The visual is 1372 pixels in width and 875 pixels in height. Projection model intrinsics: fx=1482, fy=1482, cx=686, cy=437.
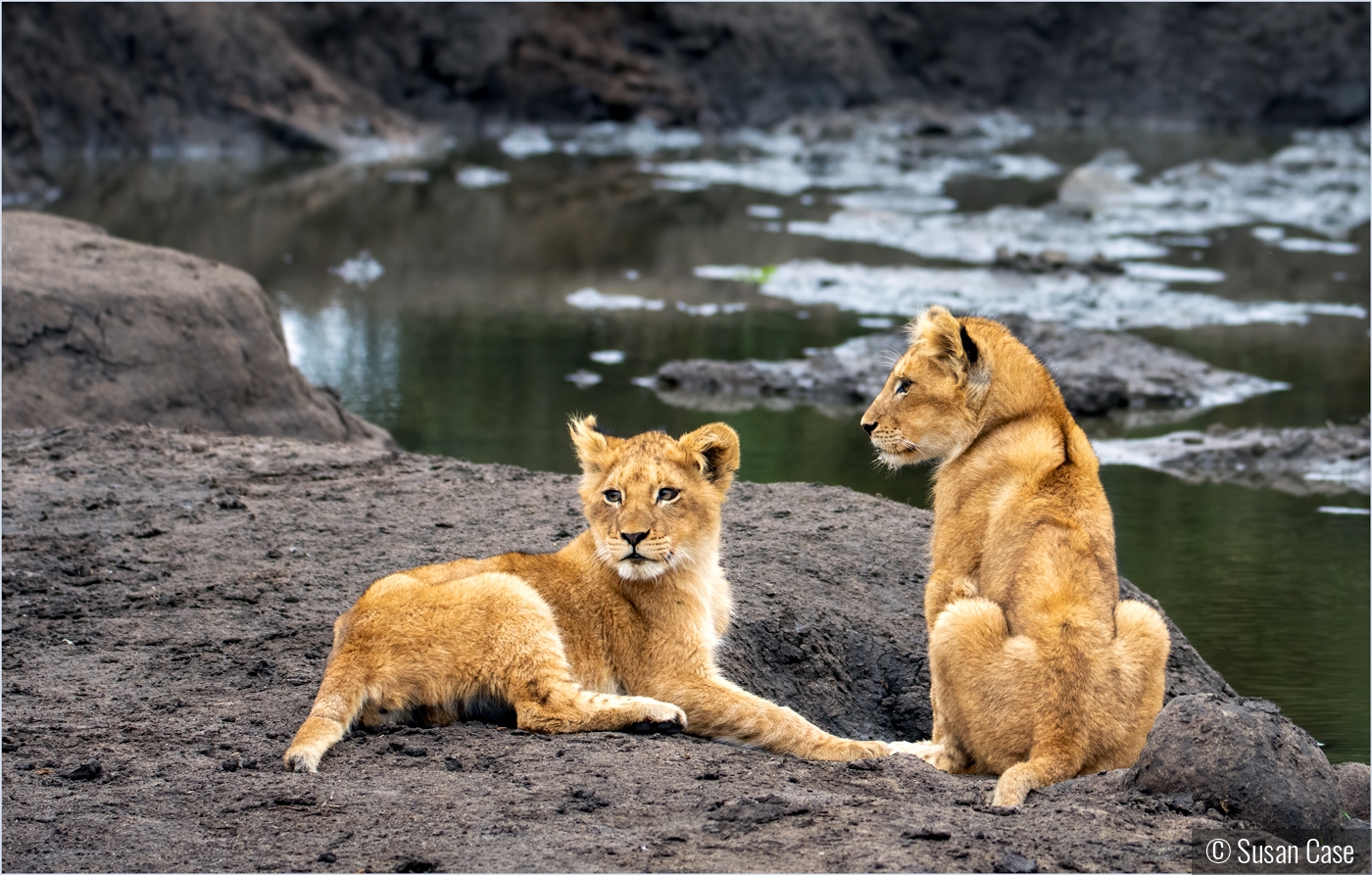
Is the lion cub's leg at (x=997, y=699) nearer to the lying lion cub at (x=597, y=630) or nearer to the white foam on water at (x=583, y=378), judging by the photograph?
the lying lion cub at (x=597, y=630)

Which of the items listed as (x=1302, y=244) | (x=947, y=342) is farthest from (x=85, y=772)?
(x=1302, y=244)

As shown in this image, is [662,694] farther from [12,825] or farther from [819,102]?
[819,102]

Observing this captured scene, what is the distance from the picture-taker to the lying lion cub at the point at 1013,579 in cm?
501

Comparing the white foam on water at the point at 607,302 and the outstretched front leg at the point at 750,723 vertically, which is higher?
the white foam on water at the point at 607,302

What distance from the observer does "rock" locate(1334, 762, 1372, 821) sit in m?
4.71

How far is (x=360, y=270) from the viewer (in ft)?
61.4

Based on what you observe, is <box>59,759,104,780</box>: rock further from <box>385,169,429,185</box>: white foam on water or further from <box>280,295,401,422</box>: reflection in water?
<box>385,169,429,185</box>: white foam on water

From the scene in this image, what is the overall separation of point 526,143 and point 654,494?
27.6 metres

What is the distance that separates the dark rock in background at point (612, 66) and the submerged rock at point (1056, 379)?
14.2 metres

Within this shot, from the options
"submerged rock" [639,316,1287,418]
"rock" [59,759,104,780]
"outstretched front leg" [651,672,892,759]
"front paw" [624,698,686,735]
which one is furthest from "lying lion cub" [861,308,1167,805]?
"submerged rock" [639,316,1287,418]

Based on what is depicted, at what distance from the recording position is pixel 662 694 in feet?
17.7

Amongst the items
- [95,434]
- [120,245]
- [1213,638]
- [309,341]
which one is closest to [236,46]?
[309,341]

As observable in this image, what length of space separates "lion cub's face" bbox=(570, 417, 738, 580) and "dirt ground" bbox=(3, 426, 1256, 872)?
2.23ft

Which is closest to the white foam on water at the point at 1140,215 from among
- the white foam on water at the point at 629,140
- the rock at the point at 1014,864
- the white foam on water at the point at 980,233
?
the white foam on water at the point at 980,233
